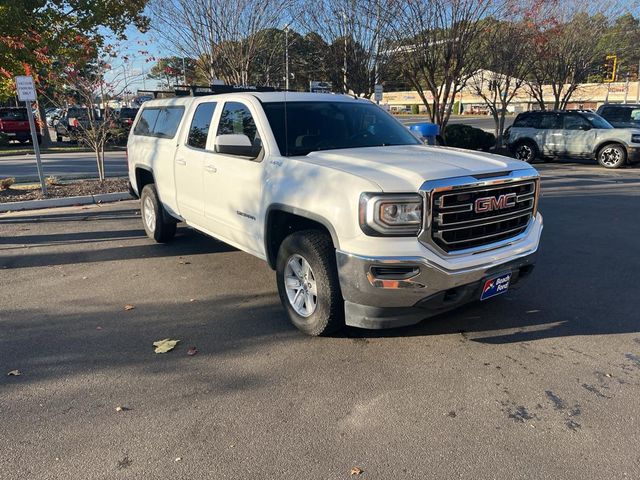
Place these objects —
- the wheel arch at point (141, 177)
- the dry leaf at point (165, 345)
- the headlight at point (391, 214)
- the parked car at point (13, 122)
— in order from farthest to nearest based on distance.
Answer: the parked car at point (13, 122)
the wheel arch at point (141, 177)
the dry leaf at point (165, 345)
the headlight at point (391, 214)

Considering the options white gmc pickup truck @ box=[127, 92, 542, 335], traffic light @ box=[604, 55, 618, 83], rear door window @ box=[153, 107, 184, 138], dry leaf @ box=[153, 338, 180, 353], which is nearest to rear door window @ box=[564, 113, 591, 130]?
traffic light @ box=[604, 55, 618, 83]

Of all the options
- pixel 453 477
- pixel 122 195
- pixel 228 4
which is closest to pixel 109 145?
pixel 228 4

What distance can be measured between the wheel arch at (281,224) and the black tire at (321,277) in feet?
0.40

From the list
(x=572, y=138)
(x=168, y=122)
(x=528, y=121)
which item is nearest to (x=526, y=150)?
(x=528, y=121)

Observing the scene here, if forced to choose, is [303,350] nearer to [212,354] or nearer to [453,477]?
[212,354]

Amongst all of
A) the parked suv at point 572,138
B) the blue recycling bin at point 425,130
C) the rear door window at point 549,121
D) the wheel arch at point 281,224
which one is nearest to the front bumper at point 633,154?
the parked suv at point 572,138

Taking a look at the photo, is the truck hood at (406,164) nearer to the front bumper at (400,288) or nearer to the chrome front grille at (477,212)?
the chrome front grille at (477,212)

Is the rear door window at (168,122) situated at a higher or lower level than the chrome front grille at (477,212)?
higher

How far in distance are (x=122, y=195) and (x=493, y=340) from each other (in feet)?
28.7

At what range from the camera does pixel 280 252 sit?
4.23 meters

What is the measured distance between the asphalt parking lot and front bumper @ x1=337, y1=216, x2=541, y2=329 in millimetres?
375

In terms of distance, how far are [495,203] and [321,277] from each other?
140cm

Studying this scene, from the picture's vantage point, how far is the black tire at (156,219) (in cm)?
673

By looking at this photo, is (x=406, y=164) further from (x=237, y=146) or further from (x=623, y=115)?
(x=623, y=115)
